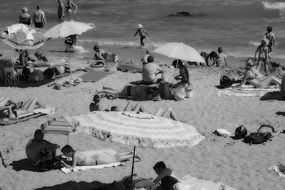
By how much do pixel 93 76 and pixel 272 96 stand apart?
526 cm

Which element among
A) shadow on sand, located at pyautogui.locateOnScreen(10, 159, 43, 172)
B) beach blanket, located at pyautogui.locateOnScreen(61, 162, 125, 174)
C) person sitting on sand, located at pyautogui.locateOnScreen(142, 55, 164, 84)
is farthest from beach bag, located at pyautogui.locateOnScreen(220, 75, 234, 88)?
shadow on sand, located at pyautogui.locateOnScreen(10, 159, 43, 172)

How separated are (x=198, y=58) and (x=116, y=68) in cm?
476

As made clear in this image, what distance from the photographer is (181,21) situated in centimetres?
3353

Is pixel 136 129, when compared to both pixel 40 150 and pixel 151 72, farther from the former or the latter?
pixel 151 72

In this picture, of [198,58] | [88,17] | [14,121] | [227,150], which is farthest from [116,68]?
[88,17]

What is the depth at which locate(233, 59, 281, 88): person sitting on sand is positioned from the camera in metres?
13.4

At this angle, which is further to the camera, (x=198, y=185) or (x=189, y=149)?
(x=189, y=149)

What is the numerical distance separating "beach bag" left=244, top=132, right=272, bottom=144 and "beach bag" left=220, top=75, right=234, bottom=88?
166 inches

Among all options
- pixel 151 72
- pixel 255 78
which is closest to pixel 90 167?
pixel 151 72

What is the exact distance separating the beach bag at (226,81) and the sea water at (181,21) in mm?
8811

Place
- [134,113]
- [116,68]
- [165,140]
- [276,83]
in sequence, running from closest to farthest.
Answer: [165,140] < [134,113] < [276,83] < [116,68]

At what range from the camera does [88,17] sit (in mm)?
35750

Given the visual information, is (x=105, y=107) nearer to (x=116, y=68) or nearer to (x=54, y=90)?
(x=54, y=90)

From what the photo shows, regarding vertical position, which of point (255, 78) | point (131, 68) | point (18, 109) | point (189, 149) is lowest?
point (189, 149)
